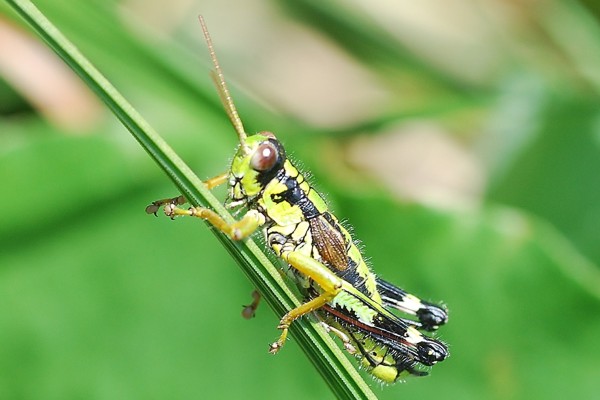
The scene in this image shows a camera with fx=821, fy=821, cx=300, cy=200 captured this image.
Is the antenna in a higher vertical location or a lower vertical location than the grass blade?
higher

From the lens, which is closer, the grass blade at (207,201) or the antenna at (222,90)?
the grass blade at (207,201)

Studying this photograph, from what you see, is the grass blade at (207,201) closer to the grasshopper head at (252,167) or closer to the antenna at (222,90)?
the antenna at (222,90)

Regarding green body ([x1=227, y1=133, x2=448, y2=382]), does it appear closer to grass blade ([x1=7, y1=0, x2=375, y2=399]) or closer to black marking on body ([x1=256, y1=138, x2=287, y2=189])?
black marking on body ([x1=256, y1=138, x2=287, y2=189])

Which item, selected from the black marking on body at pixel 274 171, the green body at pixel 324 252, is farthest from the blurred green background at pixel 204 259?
the black marking on body at pixel 274 171

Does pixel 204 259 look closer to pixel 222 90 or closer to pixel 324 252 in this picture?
pixel 324 252

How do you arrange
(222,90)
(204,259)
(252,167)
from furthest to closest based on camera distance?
1. (204,259)
2. (252,167)
3. (222,90)

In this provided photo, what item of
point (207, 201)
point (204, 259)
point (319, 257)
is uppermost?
point (204, 259)

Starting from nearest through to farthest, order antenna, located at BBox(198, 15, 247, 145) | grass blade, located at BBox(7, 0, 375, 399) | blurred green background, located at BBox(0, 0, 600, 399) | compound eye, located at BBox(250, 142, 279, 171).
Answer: grass blade, located at BBox(7, 0, 375, 399), antenna, located at BBox(198, 15, 247, 145), compound eye, located at BBox(250, 142, 279, 171), blurred green background, located at BBox(0, 0, 600, 399)

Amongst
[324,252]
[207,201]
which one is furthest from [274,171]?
[207,201]

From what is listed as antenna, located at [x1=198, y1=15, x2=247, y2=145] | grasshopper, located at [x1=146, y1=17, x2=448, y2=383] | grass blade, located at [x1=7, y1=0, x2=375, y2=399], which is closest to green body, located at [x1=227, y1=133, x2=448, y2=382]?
grasshopper, located at [x1=146, y1=17, x2=448, y2=383]
